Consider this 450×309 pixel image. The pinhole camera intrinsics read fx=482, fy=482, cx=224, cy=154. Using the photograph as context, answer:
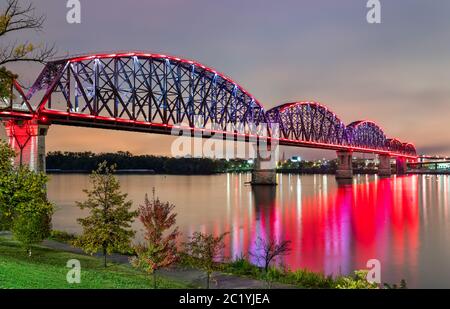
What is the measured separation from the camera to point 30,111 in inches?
2699

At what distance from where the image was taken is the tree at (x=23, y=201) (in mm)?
22531

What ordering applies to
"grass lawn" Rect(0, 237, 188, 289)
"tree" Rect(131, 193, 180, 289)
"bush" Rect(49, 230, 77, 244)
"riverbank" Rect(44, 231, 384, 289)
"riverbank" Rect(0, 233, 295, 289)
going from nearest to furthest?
"grass lawn" Rect(0, 237, 188, 289) → "riverbank" Rect(0, 233, 295, 289) → "tree" Rect(131, 193, 180, 289) → "riverbank" Rect(44, 231, 384, 289) → "bush" Rect(49, 230, 77, 244)

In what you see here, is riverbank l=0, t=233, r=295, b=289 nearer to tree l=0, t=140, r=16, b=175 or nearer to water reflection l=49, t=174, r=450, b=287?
tree l=0, t=140, r=16, b=175

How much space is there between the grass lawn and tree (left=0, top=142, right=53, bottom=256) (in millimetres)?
1070

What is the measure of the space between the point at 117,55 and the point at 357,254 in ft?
242

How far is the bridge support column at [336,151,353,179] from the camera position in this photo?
7554 inches

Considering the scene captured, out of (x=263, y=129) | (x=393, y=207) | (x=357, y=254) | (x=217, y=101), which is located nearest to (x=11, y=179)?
(x=357, y=254)

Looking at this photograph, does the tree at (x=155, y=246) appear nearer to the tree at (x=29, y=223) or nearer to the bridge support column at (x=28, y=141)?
the tree at (x=29, y=223)

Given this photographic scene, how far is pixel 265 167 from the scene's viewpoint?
416 ft

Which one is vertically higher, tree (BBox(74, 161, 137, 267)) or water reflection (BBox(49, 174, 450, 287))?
tree (BBox(74, 161, 137, 267))

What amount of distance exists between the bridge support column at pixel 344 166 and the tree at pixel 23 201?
177237 mm

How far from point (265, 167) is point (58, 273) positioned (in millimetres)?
109573

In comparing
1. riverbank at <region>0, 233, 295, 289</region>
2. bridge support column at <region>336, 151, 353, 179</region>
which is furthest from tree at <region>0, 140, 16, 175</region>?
bridge support column at <region>336, 151, 353, 179</region>

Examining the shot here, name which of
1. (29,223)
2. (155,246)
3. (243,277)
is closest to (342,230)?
(243,277)
